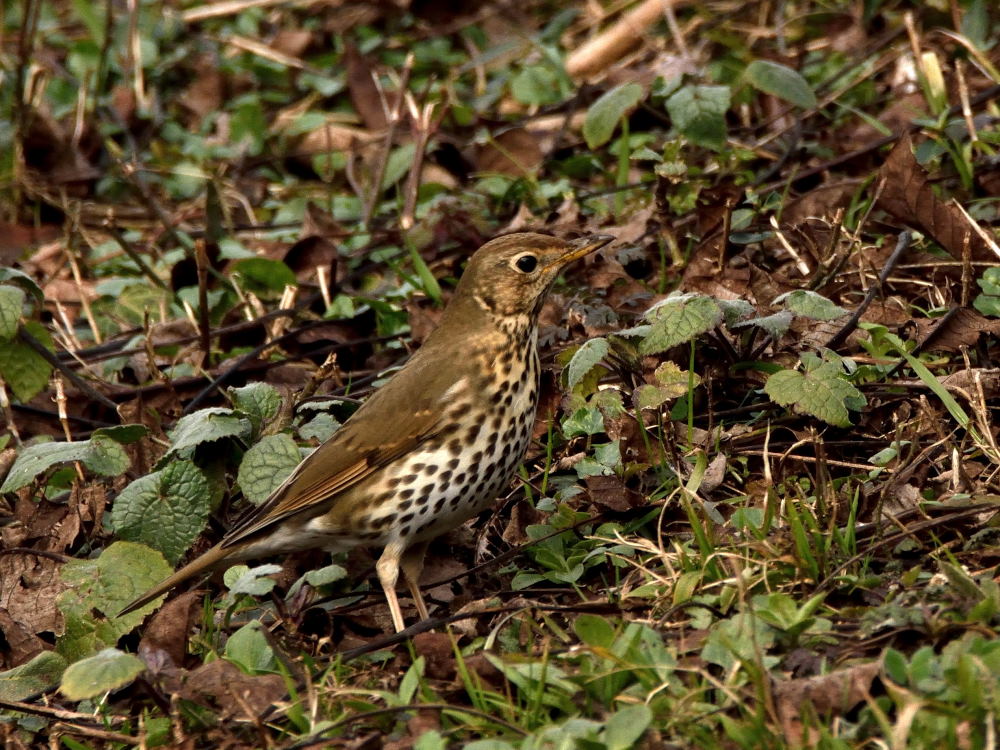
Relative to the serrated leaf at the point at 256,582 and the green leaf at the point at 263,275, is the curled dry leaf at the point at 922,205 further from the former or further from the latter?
the serrated leaf at the point at 256,582

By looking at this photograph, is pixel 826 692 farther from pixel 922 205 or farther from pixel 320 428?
pixel 922 205

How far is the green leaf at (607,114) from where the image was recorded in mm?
5484

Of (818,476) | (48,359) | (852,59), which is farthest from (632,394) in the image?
(852,59)

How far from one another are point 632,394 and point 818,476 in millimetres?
796

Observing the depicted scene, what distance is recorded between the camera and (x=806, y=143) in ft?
19.8

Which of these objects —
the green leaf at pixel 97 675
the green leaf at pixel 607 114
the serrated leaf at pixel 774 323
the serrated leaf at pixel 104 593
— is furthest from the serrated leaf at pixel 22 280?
the serrated leaf at pixel 774 323

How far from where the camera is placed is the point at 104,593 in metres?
4.00

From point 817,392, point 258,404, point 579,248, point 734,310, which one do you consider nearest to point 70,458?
point 258,404

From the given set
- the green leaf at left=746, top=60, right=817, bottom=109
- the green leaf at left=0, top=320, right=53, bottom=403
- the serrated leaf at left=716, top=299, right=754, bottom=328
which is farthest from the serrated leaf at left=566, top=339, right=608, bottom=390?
the green leaf at left=0, top=320, right=53, bottom=403

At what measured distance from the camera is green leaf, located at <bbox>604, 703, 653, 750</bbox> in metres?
2.83

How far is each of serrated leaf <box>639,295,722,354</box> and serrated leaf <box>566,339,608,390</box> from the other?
0.43 feet

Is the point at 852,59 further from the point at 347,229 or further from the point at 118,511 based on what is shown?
the point at 118,511

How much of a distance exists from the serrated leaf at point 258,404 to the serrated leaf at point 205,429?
0.05 meters

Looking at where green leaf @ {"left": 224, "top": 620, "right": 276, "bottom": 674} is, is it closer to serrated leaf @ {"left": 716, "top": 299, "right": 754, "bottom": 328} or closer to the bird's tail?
the bird's tail
